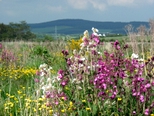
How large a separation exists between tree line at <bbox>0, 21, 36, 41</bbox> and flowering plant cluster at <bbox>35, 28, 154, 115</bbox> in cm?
6636

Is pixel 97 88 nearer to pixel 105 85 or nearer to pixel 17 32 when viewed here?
pixel 105 85

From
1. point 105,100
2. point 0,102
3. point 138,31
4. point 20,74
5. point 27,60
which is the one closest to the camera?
point 105,100

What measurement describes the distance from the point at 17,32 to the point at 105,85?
78865 mm

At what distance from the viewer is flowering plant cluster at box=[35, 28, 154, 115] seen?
371cm

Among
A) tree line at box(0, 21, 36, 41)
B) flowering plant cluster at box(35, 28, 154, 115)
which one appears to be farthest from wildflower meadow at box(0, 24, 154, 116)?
tree line at box(0, 21, 36, 41)

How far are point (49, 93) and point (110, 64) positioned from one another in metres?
0.86

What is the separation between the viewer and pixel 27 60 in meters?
10.9

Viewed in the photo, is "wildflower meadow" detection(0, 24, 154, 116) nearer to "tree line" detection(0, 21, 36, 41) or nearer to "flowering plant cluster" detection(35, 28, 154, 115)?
"flowering plant cluster" detection(35, 28, 154, 115)

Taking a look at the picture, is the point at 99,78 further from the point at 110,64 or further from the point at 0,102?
the point at 0,102

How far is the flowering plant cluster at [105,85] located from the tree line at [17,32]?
218 ft

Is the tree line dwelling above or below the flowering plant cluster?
above

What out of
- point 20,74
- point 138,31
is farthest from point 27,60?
point 138,31

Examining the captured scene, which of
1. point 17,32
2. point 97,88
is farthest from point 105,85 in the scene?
point 17,32

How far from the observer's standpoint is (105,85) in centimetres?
377
